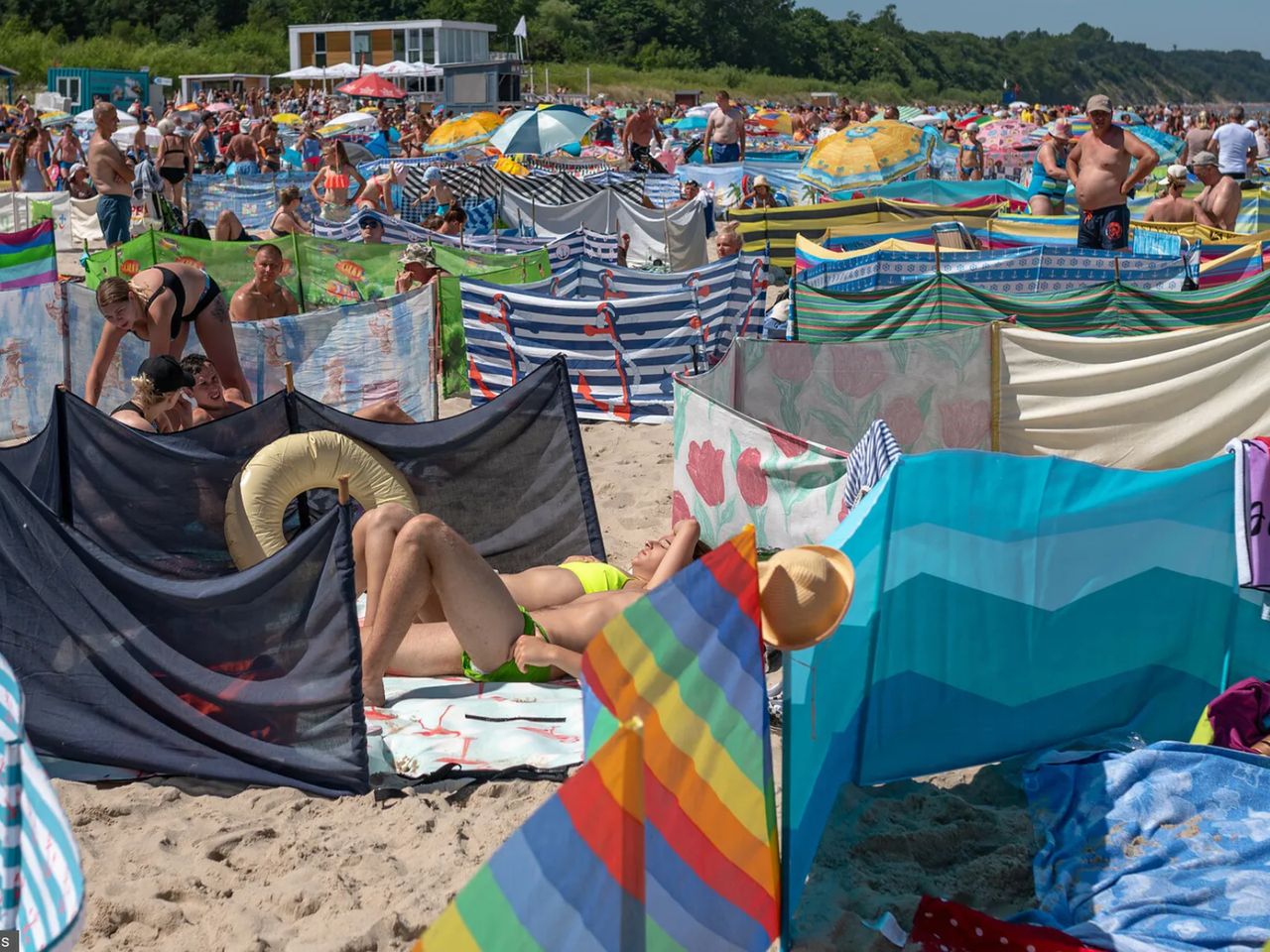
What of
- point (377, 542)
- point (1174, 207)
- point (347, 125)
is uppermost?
point (347, 125)

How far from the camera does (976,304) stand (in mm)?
7648

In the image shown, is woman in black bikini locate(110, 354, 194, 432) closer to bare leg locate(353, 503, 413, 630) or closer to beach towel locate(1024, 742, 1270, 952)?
bare leg locate(353, 503, 413, 630)

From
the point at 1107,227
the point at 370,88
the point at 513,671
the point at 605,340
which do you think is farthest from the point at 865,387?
the point at 370,88

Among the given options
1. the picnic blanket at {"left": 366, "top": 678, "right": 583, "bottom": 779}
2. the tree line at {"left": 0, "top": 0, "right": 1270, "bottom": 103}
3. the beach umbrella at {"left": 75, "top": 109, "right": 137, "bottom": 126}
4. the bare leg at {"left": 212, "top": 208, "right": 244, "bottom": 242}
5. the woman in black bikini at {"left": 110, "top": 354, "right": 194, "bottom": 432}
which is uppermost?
the tree line at {"left": 0, "top": 0, "right": 1270, "bottom": 103}

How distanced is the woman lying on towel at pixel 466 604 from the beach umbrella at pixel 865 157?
1247 cm

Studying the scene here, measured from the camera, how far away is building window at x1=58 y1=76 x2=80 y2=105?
→ 46812 mm

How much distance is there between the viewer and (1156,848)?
347cm

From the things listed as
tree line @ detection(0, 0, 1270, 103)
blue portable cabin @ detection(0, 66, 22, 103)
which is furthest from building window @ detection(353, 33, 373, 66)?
blue portable cabin @ detection(0, 66, 22, 103)

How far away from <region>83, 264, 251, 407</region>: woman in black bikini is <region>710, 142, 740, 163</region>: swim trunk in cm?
1298

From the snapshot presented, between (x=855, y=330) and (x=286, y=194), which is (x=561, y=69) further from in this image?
(x=855, y=330)

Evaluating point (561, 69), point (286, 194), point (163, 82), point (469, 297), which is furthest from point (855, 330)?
point (561, 69)

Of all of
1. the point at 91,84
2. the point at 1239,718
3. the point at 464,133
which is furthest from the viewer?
the point at 91,84

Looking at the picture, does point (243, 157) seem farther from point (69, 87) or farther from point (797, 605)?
point (69, 87)

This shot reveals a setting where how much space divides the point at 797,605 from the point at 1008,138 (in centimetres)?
2581
